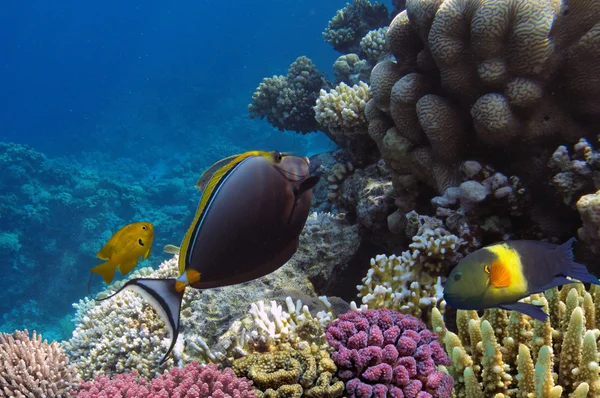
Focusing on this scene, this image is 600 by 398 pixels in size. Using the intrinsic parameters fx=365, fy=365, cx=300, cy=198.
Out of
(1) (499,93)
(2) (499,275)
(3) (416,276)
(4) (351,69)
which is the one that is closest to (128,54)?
(4) (351,69)

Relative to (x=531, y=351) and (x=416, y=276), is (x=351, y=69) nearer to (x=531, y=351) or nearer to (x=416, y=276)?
(x=416, y=276)

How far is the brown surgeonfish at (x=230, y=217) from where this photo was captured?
1288 mm

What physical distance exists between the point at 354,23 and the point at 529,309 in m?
10.8

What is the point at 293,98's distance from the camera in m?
9.23

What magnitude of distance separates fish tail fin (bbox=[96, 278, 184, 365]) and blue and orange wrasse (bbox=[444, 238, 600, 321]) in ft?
3.62

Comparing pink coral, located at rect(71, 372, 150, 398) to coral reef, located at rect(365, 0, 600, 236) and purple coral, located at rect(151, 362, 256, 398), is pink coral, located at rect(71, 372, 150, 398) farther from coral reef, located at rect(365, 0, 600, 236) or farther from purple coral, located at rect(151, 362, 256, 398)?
coral reef, located at rect(365, 0, 600, 236)

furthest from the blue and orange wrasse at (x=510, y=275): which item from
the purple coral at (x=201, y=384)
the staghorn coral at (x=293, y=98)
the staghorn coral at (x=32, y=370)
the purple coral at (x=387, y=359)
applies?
the staghorn coral at (x=293, y=98)

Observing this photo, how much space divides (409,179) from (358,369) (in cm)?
274

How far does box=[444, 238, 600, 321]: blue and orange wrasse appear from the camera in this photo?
5.09 feet

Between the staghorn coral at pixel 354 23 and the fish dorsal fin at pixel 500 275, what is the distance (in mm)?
10264

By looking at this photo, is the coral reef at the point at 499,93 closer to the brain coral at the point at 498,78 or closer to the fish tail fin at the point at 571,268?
the brain coral at the point at 498,78

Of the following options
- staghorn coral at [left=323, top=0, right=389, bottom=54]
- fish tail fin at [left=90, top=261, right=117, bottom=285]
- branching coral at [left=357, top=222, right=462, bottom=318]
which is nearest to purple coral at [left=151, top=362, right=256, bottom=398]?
fish tail fin at [left=90, top=261, right=117, bottom=285]

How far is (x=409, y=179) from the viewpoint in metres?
4.39

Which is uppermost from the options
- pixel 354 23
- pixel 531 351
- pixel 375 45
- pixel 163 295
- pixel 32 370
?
pixel 354 23
